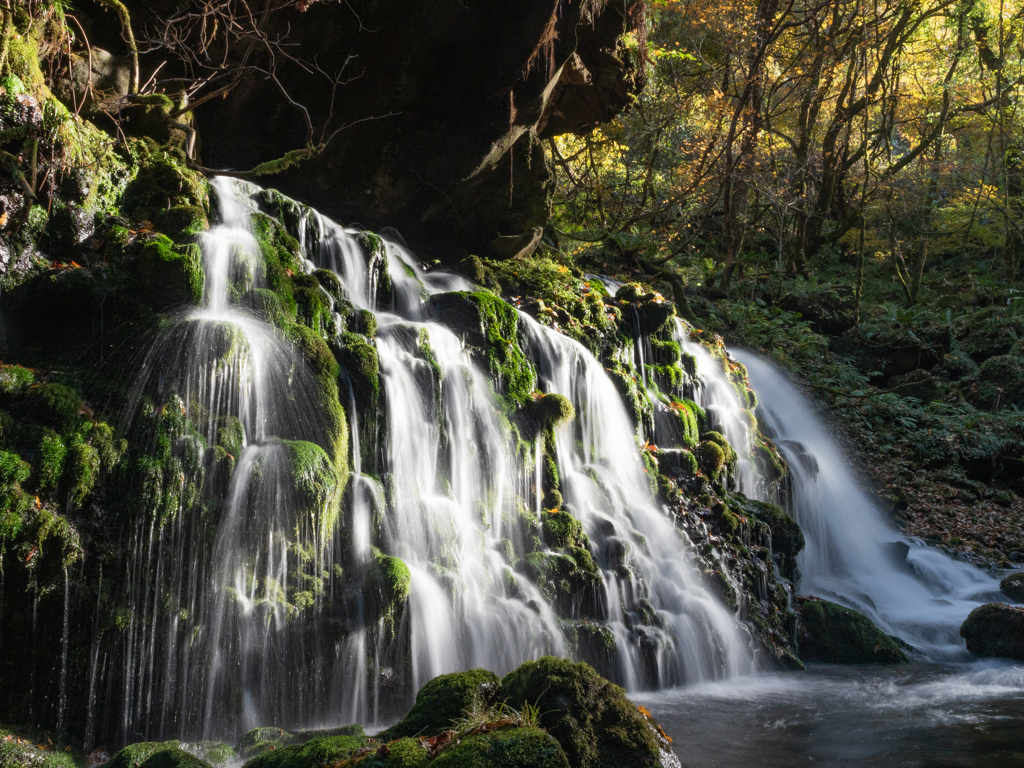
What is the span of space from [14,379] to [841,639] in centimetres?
852

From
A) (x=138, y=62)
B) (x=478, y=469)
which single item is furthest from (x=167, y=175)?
(x=478, y=469)

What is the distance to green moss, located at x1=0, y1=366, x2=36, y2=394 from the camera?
503cm

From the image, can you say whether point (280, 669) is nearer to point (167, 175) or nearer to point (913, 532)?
point (167, 175)

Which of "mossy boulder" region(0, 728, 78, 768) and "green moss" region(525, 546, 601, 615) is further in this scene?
"green moss" region(525, 546, 601, 615)

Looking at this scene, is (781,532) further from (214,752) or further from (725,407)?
(214,752)

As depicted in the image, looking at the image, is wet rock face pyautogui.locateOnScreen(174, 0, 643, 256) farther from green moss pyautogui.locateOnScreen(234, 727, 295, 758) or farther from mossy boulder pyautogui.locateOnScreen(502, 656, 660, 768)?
mossy boulder pyautogui.locateOnScreen(502, 656, 660, 768)

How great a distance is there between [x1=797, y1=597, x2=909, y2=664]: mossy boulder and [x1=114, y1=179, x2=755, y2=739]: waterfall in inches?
43.4

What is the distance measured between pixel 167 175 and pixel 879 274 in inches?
853

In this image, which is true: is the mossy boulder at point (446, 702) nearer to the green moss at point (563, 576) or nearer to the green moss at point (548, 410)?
the green moss at point (563, 576)

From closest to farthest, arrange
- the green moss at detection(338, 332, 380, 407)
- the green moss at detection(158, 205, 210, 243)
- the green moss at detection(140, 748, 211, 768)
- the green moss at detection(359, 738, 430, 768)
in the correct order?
the green moss at detection(359, 738, 430, 768) < the green moss at detection(140, 748, 211, 768) < the green moss at detection(338, 332, 380, 407) < the green moss at detection(158, 205, 210, 243)

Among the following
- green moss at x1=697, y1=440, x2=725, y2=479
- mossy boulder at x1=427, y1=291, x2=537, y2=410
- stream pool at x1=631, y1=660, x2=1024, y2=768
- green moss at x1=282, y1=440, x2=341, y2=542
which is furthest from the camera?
green moss at x1=697, y1=440, x2=725, y2=479

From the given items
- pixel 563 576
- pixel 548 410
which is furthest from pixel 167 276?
pixel 563 576

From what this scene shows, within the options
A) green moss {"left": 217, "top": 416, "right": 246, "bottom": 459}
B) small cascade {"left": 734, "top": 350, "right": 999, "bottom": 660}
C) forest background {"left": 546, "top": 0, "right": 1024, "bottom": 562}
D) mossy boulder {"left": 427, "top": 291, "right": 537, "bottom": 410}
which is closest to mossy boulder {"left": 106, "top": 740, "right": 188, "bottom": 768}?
green moss {"left": 217, "top": 416, "right": 246, "bottom": 459}

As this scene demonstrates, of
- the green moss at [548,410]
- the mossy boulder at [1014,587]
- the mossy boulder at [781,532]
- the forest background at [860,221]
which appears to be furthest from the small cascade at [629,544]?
the forest background at [860,221]
